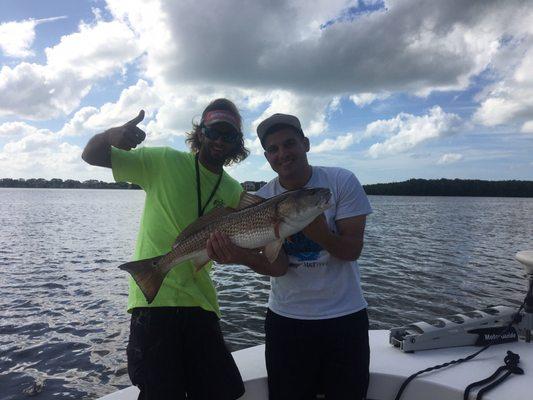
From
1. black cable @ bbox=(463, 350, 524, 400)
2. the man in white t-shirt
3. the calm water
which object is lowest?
the calm water

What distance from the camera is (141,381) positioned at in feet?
10.9

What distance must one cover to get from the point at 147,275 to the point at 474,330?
12.0ft

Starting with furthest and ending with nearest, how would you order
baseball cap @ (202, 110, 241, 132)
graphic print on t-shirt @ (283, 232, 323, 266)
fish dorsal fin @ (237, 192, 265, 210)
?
baseball cap @ (202, 110, 241, 132), fish dorsal fin @ (237, 192, 265, 210), graphic print on t-shirt @ (283, 232, 323, 266)

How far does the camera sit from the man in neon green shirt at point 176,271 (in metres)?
3.34

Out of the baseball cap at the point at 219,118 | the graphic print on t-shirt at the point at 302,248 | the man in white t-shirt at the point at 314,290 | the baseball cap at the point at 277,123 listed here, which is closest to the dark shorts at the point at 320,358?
the man in white t-shirt at the point at 314,290

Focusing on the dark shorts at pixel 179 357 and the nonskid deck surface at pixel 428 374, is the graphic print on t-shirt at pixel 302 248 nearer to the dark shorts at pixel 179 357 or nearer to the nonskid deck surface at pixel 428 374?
the dark shorts at pixel 179 357

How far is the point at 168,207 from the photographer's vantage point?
3.61 metres

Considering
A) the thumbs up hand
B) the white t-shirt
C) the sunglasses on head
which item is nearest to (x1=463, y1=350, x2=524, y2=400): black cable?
the white t-shirt

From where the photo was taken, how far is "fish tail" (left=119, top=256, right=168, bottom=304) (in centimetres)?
326

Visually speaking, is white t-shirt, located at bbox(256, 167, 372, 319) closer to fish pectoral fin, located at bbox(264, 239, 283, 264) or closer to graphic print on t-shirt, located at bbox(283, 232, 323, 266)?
graphic print on t-shirt, located at bbox(283, 232, 323, 266)

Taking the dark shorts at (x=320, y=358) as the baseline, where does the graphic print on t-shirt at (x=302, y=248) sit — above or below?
above

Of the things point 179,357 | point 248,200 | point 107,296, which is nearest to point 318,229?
point 248,200

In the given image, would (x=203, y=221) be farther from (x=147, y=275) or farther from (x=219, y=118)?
(x=219, y=118)

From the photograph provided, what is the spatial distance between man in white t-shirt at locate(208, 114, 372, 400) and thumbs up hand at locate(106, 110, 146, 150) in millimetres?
1056
